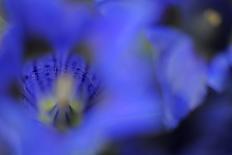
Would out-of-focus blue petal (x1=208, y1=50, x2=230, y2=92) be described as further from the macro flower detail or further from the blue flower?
the macro flower detail

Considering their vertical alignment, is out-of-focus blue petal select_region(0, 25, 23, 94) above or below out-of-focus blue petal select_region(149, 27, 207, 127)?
above

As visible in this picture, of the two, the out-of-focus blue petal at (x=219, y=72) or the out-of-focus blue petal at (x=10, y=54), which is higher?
the out-of-focus blue petal at (x=10, y=54)

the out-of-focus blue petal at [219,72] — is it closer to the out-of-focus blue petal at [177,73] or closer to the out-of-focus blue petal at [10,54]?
the out-of-focus blue petal at [177,73]

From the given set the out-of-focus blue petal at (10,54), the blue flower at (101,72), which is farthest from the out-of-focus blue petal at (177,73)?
the out-of-focus blue petal at (10,54)

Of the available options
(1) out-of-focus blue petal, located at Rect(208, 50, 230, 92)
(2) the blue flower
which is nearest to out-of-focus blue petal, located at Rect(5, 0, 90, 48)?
(2) the blue flower

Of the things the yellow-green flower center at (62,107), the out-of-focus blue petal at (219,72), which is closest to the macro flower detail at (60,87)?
the yellow-green flower center at (62,107)

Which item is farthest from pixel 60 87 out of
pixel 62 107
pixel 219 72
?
pixel 219 72

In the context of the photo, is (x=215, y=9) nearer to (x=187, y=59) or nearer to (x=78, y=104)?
(x=187, y=59)

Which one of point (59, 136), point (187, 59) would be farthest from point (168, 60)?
point (59, 136)

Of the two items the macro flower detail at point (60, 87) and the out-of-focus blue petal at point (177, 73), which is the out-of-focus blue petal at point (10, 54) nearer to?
the macro flower detail at point (60, 87)
